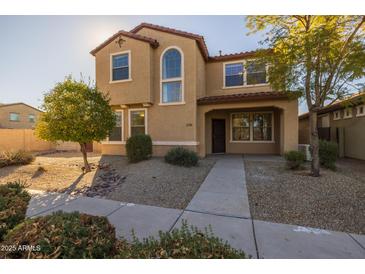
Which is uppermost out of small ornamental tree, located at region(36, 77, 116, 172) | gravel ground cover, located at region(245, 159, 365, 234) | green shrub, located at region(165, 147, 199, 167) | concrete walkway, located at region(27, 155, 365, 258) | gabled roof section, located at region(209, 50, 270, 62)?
gabled roof section, located at region(209, 50, 270, 62)

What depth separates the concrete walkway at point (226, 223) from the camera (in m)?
2.81

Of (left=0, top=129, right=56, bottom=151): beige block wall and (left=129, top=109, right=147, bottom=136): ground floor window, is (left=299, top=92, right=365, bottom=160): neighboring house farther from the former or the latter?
(left=0, top=129, right=56, bottom=151): beige block wall

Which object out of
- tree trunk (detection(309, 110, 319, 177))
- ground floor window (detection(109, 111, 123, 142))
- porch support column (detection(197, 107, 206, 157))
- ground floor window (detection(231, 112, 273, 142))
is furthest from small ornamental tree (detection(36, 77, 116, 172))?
ground floor window (detection(231, 112, 273, 142))

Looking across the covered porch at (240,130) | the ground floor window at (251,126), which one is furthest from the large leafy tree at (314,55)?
the ground floor window at (251,126)

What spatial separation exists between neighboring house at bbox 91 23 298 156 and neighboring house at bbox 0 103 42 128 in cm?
2437

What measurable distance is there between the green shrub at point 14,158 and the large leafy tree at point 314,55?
1169 centimetres

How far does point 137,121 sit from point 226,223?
27.9 ft

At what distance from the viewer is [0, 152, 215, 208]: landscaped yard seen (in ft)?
16.8

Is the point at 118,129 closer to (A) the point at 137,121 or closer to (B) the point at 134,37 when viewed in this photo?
(A) the point at 137,121

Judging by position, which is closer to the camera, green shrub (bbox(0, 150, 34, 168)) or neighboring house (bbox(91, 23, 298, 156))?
green shrub (bbox(0, 150, 34, 168))

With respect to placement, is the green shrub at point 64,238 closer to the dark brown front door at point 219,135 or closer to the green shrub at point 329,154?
the green shrub at point 329,154

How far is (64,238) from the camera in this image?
6.50 ft

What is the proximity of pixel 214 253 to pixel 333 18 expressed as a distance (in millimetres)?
6990

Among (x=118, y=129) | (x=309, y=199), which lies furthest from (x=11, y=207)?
(x=118, y=129)
